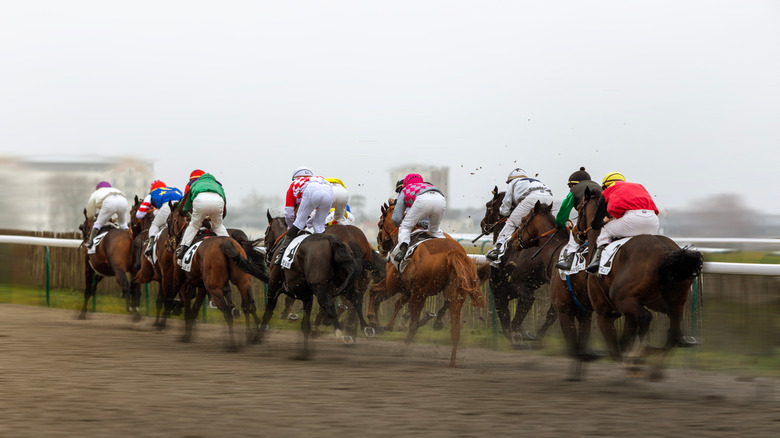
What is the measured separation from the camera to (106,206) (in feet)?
43.6

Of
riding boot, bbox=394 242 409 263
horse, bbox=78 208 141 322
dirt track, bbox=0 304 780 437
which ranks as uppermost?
riding boot, bbox=394 242 409 263

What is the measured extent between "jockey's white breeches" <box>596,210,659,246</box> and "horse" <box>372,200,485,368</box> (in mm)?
1468

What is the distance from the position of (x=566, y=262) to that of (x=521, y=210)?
2.12m

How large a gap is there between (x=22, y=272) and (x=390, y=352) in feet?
32.1

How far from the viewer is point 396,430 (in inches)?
217

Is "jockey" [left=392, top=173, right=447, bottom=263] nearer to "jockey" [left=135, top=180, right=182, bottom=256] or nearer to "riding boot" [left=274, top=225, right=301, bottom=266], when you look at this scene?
"riding boot" [left=274, top=225, right=301, bottom=266]

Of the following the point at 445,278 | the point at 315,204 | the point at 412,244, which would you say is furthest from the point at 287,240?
the point at 445,278

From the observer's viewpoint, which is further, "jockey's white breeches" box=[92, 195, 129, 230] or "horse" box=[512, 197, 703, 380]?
"jockey's white breeches" box=[92, 195, 129, 230]

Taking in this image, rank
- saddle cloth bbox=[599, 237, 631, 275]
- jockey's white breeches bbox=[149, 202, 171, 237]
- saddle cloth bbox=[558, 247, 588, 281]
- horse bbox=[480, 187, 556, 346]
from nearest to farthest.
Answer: saddle cloth bbox=[599, 237, 631, 275] < saddle cloth bbox=[558, 247, 588, 281] < horse bbox=[480, 187, 556, 346] < jockey's white breeches bbox=[149, 202, 171, 237]

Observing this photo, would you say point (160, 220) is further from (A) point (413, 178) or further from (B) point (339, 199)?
(A) point (413, 178)

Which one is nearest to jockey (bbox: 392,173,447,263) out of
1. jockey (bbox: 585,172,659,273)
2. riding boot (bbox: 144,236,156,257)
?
jockey (bbox: 585,172,659,273)

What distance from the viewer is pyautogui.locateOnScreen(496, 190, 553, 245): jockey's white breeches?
10.3 metres

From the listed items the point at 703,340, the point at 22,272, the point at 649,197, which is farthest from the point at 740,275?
the point at 22,272

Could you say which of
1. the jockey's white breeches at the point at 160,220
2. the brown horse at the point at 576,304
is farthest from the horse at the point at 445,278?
the jockey's white breeches at the point at 160,220
